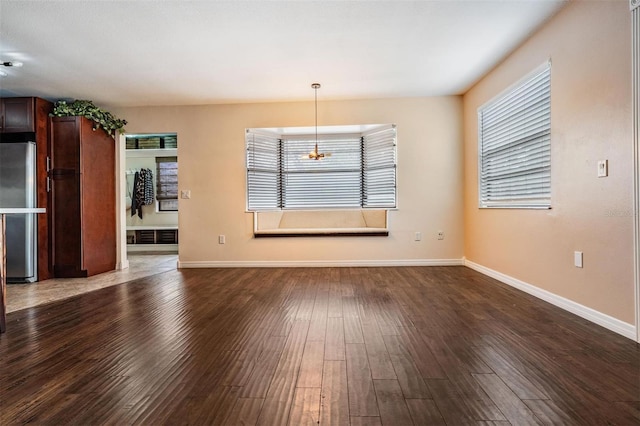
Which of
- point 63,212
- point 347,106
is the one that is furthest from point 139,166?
point 347,106

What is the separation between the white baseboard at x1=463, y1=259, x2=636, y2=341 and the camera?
6.57ft

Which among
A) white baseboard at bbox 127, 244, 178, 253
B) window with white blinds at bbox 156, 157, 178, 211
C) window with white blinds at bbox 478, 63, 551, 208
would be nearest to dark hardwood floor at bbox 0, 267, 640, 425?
window with white blinds at bbox 478, 63, 551, 208

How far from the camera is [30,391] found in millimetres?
1451

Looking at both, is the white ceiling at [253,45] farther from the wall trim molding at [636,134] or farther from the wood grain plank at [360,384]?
the wood grain plank at [360,384]

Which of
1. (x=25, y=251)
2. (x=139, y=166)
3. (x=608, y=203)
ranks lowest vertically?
(x=25, y=251)

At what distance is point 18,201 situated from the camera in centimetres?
387

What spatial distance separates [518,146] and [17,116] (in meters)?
6.14

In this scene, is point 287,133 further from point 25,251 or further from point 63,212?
point 25,251

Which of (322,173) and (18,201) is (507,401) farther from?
(18,201)

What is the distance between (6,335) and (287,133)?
3918 mm

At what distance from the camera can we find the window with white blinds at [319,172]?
484 cm

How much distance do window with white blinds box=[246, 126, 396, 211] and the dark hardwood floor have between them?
7.30ft

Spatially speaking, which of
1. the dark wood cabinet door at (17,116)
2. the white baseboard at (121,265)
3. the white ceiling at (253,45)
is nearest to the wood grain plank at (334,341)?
the white ceiling at (253,45)

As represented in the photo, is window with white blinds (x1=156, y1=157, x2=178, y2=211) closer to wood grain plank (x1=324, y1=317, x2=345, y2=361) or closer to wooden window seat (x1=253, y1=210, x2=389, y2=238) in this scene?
wooden window seat (x1=253, y1=210, x2=389, y2=238)
